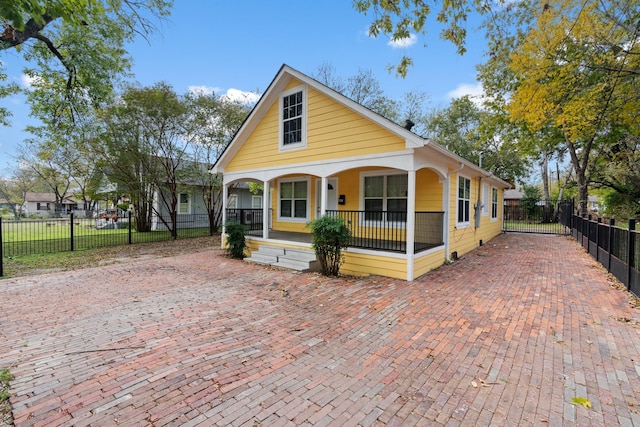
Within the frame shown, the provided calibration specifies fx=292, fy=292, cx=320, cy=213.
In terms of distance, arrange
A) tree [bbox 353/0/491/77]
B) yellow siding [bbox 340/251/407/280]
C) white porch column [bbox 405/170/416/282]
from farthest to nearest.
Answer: yellow siding [bbox 340/251/407/280]
white porch column [bbox 405/170/416/282]
tree [bbox 353/0/491/77]

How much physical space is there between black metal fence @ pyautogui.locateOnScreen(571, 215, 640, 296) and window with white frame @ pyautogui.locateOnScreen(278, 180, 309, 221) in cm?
856

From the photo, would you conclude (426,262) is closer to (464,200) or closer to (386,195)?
(386,195)

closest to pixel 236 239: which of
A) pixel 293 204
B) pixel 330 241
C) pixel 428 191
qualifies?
pixel 293 204

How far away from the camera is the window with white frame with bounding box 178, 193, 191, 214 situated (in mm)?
19531

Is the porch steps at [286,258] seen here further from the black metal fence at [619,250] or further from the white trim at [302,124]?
the black metal fence at [619,250]

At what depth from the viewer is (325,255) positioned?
7164 mm

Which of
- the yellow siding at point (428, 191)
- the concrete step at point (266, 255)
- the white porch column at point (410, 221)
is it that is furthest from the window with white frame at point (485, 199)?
the concrete step at point (266, 255)

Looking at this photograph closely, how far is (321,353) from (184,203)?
19.1 metres

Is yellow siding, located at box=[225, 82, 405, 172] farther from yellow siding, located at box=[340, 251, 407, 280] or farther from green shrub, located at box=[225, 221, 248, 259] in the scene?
yellow siding, located at box=[340, 251, 407, 280]

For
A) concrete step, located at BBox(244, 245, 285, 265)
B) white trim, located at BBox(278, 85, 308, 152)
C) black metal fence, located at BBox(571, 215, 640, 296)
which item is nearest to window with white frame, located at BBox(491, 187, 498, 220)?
black metal fence, located at BBox(571, 215, 640, 296)

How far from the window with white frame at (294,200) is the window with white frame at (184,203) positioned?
10.2 m

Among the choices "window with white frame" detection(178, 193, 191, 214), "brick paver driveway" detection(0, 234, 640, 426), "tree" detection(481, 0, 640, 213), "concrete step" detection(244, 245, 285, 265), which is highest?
"tree" detection(481, 0, 640, 213)

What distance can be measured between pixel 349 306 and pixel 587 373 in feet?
9.89

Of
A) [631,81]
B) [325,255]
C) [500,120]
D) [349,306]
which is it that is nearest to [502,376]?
[349,306]
